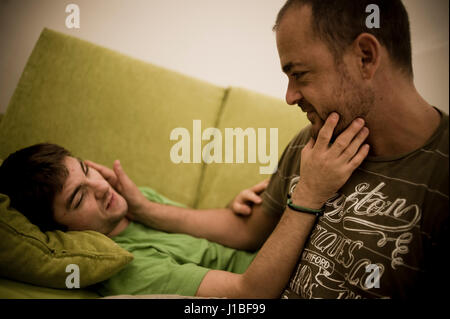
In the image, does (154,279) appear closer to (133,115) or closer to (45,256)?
(45,256)

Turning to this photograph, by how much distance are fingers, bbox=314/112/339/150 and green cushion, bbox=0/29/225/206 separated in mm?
681

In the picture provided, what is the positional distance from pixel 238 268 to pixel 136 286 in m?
0.35

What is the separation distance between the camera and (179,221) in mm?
1074

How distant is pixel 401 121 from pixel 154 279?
753 mm

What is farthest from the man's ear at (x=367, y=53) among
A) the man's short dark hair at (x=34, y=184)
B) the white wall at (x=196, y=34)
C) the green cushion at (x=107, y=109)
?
the man's short dark hair at (x=34, y=184)

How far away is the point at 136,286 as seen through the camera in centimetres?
79

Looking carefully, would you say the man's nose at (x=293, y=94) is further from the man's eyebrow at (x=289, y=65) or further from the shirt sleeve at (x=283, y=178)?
the shirt sleeve at (x=283, y=178)

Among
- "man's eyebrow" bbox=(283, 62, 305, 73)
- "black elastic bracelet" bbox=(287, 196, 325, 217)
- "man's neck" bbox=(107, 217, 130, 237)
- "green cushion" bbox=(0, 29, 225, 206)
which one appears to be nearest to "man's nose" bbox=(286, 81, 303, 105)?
"man's eyebrow" bbox=(283, 62, 305, 73)

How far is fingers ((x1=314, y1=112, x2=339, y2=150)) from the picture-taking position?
700 mm

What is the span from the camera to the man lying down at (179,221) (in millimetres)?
728

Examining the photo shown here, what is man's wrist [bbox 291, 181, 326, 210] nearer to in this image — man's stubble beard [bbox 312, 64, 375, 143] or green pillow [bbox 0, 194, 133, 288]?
man's stubble beard [bbox 312, 64, 375, 143]

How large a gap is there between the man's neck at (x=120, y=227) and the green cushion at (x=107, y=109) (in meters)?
0.21
